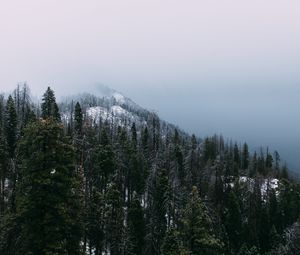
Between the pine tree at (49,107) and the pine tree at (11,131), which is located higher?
the pine tree at (49,107)

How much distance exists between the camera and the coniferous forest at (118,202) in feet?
83.5

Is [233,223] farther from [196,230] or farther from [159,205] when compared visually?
[196,230]

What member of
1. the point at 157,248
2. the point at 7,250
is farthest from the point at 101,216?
the point at 7,250

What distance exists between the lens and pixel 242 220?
8450cm

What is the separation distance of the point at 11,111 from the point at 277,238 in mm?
47811

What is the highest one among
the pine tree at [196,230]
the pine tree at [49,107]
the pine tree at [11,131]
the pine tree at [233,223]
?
the pine tree at [49,107]

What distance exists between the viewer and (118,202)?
5581cm

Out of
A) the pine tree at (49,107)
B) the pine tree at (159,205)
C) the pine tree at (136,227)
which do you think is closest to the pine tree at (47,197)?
the pine tree at (159,205)

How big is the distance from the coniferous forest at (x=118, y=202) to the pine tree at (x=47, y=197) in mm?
52

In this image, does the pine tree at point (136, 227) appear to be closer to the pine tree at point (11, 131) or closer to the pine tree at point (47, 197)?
the pine tree at point (11, 131)

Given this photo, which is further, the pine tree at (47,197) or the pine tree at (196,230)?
the pine tree at (196,230)

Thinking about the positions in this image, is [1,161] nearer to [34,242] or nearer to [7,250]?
[7,250]

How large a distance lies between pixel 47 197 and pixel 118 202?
3109 centimetres

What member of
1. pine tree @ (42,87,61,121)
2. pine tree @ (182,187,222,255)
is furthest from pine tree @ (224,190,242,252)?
pine tree @ (182,187,222,255)
